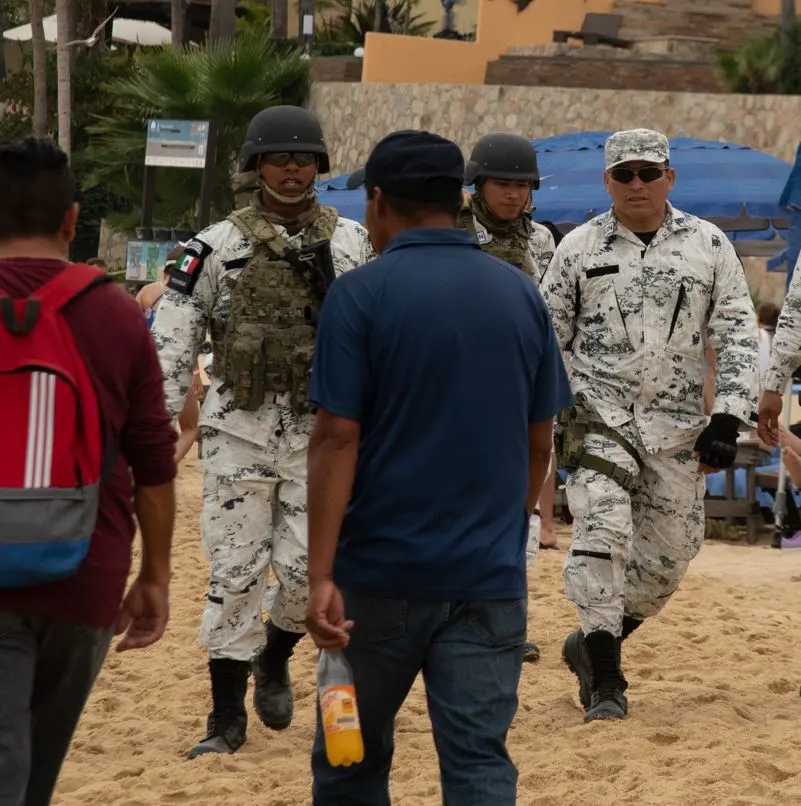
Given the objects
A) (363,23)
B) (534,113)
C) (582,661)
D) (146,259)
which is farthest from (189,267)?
(363,23)

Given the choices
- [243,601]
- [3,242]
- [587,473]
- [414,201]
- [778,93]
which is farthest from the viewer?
[778,93]

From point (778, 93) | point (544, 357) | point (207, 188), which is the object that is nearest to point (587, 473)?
point (544, 357)

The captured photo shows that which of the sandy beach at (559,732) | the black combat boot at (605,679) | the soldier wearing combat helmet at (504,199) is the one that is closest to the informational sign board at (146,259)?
the sandy beach at (559,732)

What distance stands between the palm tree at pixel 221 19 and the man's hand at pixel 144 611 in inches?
994

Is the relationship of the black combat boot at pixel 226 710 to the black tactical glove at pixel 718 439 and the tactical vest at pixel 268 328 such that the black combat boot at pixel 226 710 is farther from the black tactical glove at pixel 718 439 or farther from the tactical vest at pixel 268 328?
the black tactical glove at pixel 718 439

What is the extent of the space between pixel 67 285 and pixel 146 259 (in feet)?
50.8

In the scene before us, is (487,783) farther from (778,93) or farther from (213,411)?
(778,93)

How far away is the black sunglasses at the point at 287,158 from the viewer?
605cm

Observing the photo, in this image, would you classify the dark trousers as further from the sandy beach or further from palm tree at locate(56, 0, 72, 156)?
palm tree at locate(56, 0, 72, 156)

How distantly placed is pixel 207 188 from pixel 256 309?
53.8ft

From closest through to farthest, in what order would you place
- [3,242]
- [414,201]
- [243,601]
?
[3,242] < [414,201] < [243,601]

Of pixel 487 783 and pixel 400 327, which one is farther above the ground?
pixel 400 327

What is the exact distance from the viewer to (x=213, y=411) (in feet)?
19.6

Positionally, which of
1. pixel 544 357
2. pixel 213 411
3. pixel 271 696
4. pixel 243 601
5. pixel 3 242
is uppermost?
pixel 3 242
